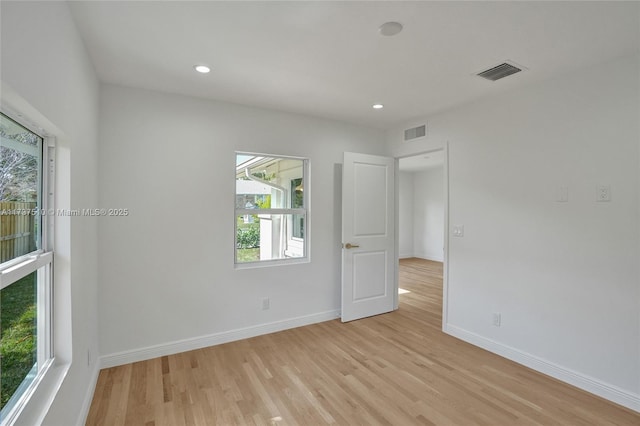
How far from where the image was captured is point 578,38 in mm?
2020

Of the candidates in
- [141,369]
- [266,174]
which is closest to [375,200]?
[266,174]

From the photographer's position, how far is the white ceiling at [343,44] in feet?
5.77

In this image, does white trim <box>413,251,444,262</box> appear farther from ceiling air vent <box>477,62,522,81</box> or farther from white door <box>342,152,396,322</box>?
ceiling air vent <box>477,62,522,81</box>

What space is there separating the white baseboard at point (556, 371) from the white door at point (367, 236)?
1.00 m

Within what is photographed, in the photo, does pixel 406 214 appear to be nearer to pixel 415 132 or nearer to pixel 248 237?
pixel 415 132

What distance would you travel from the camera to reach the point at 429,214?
8.52 meters

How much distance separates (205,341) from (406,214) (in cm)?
696

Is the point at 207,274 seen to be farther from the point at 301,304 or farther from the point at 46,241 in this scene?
the point at 46,241

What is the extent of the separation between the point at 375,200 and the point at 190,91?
8.01 feet

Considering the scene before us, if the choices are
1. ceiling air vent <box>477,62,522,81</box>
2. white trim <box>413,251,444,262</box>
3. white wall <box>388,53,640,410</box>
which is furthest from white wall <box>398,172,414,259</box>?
ceiling air vent <box>477,62,522,81</box>

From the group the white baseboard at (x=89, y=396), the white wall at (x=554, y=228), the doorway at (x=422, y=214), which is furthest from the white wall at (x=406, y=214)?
the white baseboard at (x=89, y=396)

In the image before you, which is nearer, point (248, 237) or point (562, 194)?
point (562, 194)

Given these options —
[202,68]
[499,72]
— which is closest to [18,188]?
[202,68]

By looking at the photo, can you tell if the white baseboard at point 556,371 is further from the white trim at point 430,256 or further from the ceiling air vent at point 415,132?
the white trim at point 430,256
